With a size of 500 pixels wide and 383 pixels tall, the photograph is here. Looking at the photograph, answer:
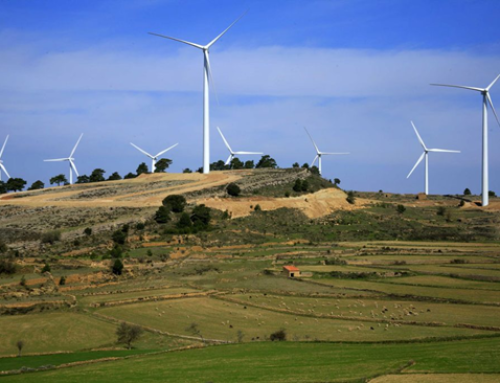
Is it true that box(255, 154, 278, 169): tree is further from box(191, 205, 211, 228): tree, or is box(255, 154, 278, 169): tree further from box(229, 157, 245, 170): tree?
box(191, 205, 211, 228): tree

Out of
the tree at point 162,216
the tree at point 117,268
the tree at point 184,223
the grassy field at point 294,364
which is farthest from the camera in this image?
the tree at point 162,216

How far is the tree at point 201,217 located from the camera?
102 metres

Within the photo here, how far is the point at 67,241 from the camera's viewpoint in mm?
95375

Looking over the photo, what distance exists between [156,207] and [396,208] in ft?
160

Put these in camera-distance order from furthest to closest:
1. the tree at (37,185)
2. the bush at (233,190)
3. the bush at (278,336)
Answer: the tree at (37,185), the bush at (233,190), the bush at (278,336)

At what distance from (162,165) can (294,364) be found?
147 metres

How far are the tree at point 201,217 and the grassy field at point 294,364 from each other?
60.9m

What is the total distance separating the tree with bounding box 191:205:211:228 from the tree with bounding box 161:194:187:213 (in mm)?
4818

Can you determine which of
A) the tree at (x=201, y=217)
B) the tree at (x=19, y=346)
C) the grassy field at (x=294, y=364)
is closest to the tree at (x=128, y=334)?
the grassy field at (x=294, y=364)

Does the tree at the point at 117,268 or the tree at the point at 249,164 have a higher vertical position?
the tree at the point at 249,164

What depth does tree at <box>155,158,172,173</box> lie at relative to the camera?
179 m

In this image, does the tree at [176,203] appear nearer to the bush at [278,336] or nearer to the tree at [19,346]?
the tree at [19,346]

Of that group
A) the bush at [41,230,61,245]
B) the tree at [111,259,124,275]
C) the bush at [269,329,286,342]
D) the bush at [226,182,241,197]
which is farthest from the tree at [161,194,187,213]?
the bush at [269,329,286,342]

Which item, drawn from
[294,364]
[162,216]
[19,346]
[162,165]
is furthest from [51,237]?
[162,165]
